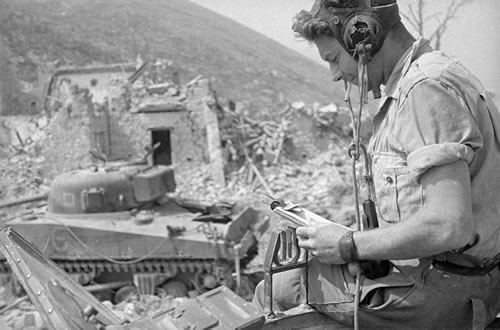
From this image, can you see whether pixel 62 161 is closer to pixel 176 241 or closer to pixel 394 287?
pixel 176 241

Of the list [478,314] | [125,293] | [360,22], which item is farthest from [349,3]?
[125,293]

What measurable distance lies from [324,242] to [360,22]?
29.8 inches

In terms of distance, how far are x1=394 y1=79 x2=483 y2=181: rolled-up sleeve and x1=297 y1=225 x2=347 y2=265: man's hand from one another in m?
0.33

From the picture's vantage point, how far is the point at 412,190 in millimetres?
1873

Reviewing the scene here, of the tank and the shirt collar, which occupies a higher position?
the shirt collar

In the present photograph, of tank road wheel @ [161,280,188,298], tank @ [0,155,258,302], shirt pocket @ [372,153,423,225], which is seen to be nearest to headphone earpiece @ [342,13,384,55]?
shirt pocket @ [372,153,423,225]

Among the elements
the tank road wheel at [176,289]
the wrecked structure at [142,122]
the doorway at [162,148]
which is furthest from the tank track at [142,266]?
the doorway at [162,148]

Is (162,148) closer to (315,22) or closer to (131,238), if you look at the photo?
(131,238)

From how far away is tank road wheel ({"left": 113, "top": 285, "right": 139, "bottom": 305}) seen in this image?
893 cm

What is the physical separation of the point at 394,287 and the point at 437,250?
10.8 inches

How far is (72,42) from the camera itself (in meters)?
39.9

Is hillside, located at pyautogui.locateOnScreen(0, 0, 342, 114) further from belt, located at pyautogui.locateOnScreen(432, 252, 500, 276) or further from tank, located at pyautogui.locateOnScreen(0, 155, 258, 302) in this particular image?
belt, located at pyautogui.locateOnScreen(432, 252, 500, 276)

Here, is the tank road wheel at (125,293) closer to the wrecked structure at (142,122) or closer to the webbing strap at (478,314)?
the webbing strap at (478,314)

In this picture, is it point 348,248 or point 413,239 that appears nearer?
point 413,239
